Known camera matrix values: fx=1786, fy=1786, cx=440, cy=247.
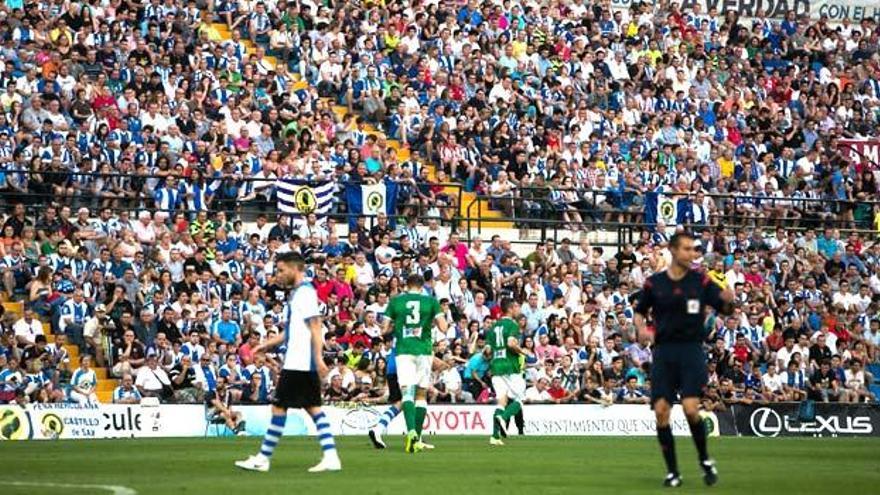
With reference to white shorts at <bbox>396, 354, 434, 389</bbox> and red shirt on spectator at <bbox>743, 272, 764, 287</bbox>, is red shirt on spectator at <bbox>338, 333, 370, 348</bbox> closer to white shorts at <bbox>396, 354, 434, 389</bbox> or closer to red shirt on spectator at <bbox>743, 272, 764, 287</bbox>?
white shorts at <bbox>396, 354, 434, 389</bbox>

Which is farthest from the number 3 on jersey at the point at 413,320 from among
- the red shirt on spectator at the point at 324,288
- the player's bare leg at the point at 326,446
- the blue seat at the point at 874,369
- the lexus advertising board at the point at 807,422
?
the blue seat at the point at 874,369

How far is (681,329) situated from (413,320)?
692 cm

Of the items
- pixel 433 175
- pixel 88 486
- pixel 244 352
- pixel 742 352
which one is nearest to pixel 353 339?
pixel 244 352

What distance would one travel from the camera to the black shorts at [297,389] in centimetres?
1736

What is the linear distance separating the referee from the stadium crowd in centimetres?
1391

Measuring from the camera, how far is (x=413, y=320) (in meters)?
22.4

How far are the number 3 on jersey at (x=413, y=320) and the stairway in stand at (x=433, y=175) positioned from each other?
1389 centimetres

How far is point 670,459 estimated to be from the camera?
16.1m

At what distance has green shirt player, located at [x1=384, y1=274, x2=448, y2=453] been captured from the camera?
22.3 metres

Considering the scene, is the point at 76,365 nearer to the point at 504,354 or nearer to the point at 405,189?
the point at 504,354

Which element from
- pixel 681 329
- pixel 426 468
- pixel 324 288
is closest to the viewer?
pixel 681 329

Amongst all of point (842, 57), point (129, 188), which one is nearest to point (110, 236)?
point (129, 188)

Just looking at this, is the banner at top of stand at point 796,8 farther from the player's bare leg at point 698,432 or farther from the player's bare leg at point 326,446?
the player's bare leg at point 698,432

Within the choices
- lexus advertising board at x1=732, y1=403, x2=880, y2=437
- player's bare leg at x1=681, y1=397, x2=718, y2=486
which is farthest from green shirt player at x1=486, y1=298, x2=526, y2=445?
player's bare leg at x1=681, y1=397, x2=718, y2=486
